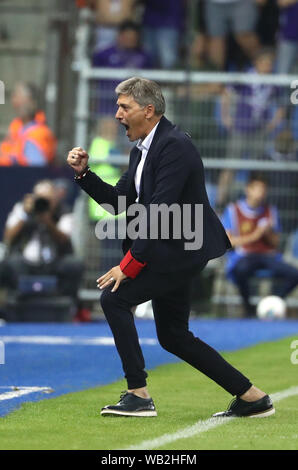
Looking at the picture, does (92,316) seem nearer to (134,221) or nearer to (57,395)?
(57,395)

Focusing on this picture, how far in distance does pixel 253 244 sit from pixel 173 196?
1045cm

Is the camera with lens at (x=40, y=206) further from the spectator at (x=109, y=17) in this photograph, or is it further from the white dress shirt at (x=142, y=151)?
the white dress shirt at (x=142, y=151)

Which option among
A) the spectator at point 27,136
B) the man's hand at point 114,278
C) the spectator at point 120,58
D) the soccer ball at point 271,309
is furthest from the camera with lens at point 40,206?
the man's hand at point 114,278

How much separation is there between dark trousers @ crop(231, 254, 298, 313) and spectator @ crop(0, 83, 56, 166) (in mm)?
3022

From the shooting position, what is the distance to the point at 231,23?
61.6ft

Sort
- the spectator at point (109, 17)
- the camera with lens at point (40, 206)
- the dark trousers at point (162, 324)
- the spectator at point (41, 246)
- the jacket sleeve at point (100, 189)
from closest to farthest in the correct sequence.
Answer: the dark trousers at point (162, 324)
the jacket sleeve at point (100, 189)
the spectator at point (41, 246)
the camera with lens at point (40, 206)
the spectator at point (109, 17)

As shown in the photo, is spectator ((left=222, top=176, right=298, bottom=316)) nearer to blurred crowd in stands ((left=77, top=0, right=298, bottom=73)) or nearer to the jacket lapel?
blurred crowd in stands ((left=77, top=0, right=298, bottom=73))

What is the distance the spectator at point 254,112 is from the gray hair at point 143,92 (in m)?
10.5

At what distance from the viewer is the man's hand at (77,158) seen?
25.9ft

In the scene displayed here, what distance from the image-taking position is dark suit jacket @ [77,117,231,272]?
770 centimetres

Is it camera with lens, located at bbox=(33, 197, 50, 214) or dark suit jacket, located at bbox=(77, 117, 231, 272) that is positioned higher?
camera with lens, located at bbox=(33, 197, 50, 214)

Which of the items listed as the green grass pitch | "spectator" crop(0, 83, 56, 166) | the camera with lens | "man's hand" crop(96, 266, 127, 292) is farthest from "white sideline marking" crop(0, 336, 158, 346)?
"man's hand" crop(96, 266, 127, 292)

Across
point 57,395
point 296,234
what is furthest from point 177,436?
point 296,234

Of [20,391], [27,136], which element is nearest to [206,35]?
[27,136]
